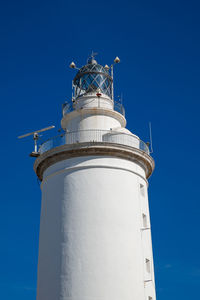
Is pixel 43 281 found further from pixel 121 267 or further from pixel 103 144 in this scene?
pixel 103 144

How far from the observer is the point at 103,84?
25.8 m

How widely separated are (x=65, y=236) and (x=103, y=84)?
10342 millimetres

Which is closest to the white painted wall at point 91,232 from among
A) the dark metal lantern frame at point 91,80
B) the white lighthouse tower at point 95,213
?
the white lighthouse tower at point 95,213

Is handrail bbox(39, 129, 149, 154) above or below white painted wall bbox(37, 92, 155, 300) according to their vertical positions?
above

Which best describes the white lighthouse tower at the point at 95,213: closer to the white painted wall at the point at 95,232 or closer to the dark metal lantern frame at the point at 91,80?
the white painted wall at the point at 95,232

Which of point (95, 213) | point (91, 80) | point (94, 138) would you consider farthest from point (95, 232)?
point (91, 80)

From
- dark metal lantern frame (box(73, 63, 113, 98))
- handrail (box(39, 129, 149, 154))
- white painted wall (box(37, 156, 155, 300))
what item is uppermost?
dark metal lantern frame (box(73, 63, 113, 98))

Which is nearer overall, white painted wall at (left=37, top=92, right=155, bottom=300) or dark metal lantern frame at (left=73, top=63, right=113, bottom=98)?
white painted wall at (left=37, top=92, right=155, bottom=300)

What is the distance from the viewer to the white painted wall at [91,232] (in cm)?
1883

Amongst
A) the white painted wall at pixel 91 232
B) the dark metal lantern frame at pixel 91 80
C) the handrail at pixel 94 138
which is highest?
the dark metal lantern frame at pixel 91 80

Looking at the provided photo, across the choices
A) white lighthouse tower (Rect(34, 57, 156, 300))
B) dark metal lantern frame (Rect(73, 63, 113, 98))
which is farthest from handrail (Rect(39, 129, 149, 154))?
dark metal lantern frame (Rect(73, 63, 113, 98))

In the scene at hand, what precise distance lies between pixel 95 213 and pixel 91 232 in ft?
3.07

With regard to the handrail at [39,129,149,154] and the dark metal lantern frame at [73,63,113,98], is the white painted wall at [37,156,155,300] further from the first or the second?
the dark metal lantern frame at [73,63,113,98]

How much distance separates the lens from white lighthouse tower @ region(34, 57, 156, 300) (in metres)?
19.0
